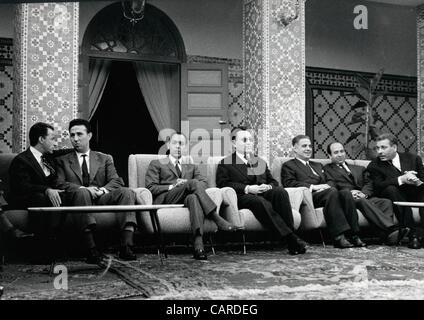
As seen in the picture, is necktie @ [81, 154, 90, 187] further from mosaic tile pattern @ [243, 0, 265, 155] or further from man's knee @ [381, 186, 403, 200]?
man's knee @ [381, 186, 403, 200]

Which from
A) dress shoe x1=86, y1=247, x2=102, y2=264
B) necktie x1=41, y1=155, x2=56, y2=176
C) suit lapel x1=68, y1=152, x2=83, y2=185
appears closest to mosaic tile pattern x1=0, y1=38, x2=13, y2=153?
suit lapel x1=68, y1=152, x2=83, y2=185

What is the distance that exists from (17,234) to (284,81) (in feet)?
14.3

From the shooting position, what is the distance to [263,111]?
784cm

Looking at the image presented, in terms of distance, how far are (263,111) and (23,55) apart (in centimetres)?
316

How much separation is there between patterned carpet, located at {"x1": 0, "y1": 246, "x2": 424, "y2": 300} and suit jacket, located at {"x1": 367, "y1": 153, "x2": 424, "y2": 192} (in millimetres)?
1405

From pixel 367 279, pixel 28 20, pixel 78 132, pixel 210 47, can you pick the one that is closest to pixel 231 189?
pixel 78 132

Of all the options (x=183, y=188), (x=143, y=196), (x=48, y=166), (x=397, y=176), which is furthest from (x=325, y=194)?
(x=48, y=166)

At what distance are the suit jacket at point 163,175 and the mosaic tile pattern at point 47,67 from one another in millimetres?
1298

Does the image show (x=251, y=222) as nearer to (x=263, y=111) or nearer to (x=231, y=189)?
(x=231, y=189)

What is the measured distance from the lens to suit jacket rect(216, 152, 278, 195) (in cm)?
618

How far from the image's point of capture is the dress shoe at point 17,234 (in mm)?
4844

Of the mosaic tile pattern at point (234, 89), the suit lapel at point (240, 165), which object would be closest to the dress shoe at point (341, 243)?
the suit lapel at point (240, 165)

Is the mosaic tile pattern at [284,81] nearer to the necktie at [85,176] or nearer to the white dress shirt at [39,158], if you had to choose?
the necktie at [85,176]

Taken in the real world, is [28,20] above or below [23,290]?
above
